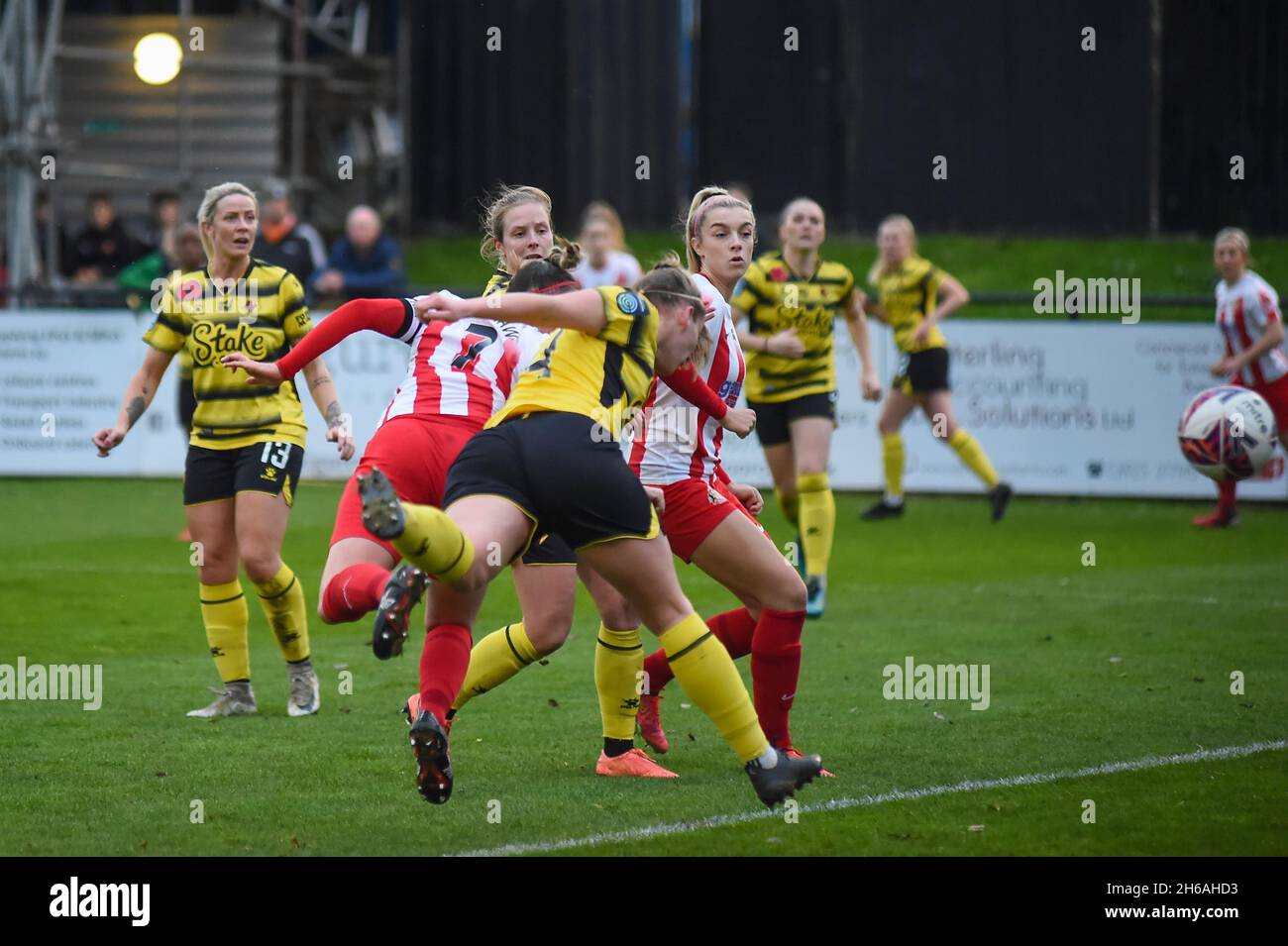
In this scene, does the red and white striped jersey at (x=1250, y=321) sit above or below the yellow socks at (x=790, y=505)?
above

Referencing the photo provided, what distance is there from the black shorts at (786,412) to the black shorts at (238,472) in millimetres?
3705

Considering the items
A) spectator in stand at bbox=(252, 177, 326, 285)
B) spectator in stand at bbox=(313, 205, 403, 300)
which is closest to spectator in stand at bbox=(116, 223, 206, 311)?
spectator in stand at bbox=(252, 177, 326, 285)

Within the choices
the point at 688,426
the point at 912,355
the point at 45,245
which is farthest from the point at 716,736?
the point at 45,245

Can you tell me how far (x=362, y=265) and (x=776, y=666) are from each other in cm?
1173

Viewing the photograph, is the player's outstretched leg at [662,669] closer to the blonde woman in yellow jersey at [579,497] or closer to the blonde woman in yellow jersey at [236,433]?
the blonde woman in yellow jersey at [579,497]

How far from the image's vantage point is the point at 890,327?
53.8ft

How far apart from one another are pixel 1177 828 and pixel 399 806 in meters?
2.42

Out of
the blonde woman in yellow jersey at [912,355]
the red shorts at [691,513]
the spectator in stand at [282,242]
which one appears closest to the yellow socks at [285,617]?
the red shorts at [691,513]

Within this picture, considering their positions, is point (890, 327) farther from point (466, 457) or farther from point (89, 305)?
point (466, 457)

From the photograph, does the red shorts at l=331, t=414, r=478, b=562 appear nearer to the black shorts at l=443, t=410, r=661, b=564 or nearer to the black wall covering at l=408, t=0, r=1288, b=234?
the black shorts at l=443, t=410, r=661, b=564

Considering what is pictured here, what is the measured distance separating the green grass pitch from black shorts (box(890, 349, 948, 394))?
2557 millimetres

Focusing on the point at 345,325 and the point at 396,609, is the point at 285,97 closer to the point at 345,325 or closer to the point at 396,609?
the point at 345,325

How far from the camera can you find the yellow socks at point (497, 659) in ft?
22.7

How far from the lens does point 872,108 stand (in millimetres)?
23781
